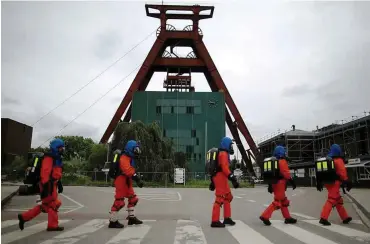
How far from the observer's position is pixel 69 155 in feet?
271

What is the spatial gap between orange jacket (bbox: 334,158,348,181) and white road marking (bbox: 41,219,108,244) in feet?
19.7

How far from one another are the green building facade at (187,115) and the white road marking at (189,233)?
45811 mm

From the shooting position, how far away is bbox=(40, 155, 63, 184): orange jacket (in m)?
7.21

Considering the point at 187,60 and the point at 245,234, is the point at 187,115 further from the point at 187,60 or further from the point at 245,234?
the point at 245,234

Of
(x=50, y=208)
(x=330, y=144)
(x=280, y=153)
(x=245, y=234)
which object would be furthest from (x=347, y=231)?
(x=330, y=144)

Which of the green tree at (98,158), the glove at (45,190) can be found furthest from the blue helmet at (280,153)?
the green tree at (98,158)

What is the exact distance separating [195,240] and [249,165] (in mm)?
52810

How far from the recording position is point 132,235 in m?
6.82

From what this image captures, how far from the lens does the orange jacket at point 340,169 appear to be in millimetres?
8508

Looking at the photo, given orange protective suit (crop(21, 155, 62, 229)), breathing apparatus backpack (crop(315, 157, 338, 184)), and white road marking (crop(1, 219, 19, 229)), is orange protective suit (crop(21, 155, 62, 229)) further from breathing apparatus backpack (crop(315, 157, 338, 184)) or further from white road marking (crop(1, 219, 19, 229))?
breathing apparatus backpack (crop(315, 157, 338, 184))

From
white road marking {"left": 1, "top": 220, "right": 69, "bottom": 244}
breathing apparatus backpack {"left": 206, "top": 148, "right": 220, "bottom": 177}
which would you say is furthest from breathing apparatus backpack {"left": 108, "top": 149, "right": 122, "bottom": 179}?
breathing apparatus backpack {"left": 206, "top": 148, "right": 220, "bottom": 177}

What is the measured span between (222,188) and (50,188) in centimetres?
385

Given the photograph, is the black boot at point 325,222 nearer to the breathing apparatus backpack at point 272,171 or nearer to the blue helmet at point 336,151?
the breathing apparatus backpack at point 272,171

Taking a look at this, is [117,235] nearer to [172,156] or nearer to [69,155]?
[172,156]
